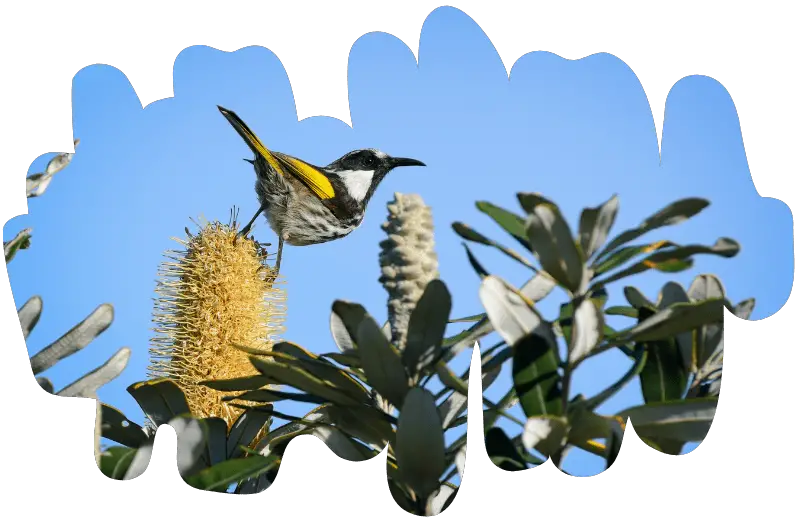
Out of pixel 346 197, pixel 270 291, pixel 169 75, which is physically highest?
pixel 169 75

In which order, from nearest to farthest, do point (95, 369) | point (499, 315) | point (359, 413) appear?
point (499, 315) < point (359, 413) < point (95, 369)

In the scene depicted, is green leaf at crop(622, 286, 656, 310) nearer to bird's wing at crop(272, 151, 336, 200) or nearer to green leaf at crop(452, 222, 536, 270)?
green leaf at crop(452, 222, 536, 270)

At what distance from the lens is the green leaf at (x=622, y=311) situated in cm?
116

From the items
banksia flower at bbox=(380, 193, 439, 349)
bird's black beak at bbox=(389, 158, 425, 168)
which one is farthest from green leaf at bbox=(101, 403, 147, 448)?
bird's black beak at bbox=(389, 158, 425, 168)

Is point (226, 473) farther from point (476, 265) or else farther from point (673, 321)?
point (673, 321)

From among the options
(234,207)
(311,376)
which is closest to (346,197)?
(234,207)

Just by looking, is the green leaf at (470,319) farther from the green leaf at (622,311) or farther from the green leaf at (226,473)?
the green leaf at (226,473)

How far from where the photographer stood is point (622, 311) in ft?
3.82

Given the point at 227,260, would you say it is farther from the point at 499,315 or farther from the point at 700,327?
the point at 700,327

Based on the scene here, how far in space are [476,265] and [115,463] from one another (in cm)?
48

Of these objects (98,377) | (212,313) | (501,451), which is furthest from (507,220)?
(98,377)

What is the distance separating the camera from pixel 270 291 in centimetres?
124

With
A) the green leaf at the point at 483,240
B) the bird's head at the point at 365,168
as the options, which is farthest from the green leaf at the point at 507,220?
the bird's head at the point at 365,168

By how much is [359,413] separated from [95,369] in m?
0.34
